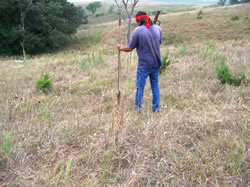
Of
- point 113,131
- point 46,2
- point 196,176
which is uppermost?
point 46,2

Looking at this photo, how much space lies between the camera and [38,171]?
7.06 ft

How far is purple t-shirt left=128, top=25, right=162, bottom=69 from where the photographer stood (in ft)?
10.8

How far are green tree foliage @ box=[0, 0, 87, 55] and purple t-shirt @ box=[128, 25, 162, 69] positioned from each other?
23.5m

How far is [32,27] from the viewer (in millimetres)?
25391

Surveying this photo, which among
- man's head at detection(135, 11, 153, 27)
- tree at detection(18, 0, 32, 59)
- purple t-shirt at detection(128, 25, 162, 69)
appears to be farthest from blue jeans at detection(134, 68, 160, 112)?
tree at detection(18, 0, 32, 59)

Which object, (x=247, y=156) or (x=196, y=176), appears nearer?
(x=196, y=176)

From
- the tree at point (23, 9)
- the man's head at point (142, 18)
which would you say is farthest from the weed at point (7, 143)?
the tree at point (23, 9)

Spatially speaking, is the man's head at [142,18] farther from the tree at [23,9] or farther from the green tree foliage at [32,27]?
the green tree foliage at [32,27]

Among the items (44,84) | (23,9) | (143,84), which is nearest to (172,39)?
(23,9)

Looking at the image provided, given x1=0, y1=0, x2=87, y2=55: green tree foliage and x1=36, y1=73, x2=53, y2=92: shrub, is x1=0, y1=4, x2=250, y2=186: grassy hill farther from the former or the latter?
x1=0, y1=0, x2=87, y2=55: green tree foliage

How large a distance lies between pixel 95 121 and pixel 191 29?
78.1 ft

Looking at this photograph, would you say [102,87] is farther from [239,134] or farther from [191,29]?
[191,29]

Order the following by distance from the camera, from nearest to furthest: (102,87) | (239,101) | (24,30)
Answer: (239,101), (102,87), (24,30)

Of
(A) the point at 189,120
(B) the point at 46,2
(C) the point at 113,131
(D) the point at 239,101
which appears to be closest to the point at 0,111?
(C) the point at 113,131
